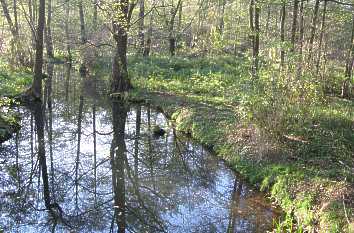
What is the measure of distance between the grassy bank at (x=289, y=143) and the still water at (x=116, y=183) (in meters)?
0.55

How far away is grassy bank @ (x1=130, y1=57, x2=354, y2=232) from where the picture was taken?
8.70m

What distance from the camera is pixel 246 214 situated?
9.56 metres

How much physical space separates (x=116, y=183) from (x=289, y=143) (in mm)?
4925

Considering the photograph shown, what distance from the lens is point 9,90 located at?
1947 centimetres

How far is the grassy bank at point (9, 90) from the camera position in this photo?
14.3 m

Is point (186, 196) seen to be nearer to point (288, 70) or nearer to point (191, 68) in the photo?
point (288, 70)

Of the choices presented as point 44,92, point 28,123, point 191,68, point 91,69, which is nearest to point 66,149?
point 28,123

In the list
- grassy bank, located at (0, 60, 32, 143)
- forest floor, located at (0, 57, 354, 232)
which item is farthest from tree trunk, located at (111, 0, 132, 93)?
grassy bank, located at (0, 60, 32, 143)

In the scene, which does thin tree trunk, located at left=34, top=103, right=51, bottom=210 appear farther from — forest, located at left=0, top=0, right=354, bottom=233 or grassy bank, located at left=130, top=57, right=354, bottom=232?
grassy bank, located at left=130, top=57, right=354, bottom=232

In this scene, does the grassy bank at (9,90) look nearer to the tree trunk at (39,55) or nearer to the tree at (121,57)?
the tree trunk at (39,55)

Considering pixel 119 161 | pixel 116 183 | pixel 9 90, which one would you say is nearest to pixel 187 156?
pixel 119 161

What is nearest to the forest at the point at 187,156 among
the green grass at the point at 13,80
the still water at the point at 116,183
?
the still water at the point at 116,183

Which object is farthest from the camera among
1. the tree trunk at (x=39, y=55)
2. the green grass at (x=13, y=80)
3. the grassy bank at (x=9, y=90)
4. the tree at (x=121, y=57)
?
the tree at (x=121, y=57)

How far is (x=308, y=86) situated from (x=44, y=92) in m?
15.8
